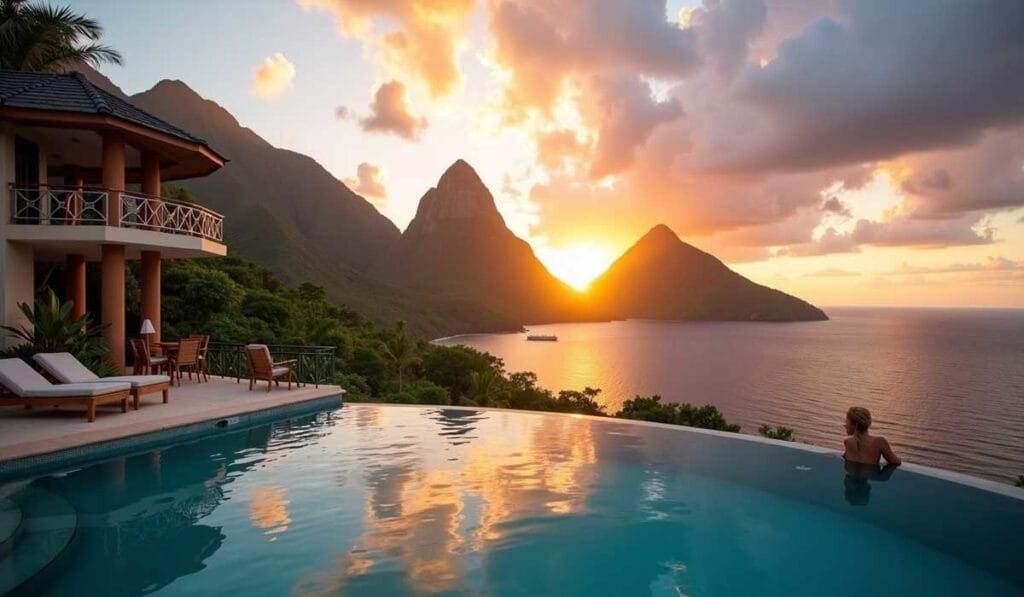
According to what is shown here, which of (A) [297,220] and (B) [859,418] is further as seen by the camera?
(A) [297,220]

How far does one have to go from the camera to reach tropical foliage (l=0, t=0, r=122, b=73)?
20.1 meters

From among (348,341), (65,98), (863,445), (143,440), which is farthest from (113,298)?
(348,341)

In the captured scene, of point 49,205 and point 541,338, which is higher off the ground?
point 49,205

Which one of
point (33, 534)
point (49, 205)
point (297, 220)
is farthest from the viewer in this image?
point (297, 220)

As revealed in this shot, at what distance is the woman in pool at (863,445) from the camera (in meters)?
7.48

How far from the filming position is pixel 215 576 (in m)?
4.64

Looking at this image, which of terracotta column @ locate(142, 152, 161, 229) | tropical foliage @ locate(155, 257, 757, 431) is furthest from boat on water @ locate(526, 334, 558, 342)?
terracotta column @ locate(142, 152, 161, 229)

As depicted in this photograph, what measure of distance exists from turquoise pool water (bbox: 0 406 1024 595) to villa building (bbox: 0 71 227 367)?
248 inches

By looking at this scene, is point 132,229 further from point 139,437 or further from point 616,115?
point 616,115

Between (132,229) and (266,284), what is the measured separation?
29.5m

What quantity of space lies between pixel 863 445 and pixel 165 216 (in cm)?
1541

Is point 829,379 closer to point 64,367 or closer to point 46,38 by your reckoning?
point 64,367

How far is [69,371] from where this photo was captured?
31.6 ft

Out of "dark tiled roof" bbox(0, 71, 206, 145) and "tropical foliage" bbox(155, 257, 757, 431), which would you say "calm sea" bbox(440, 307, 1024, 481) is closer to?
"tropical foliage" bbox(155, 257, 757, 431)
